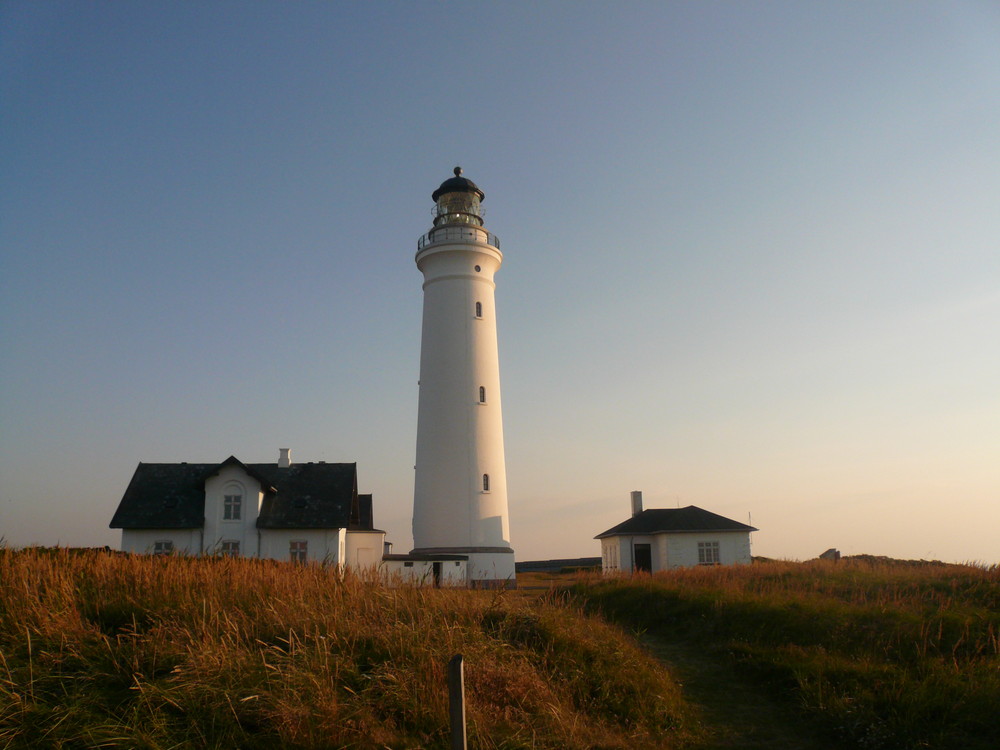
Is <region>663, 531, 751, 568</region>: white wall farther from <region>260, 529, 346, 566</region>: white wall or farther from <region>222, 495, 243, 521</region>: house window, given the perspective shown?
<region>222, 495, 243, 521</region>: house window

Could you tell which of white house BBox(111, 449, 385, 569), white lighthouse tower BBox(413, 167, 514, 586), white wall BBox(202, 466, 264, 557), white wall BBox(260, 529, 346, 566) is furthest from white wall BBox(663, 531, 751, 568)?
white wall BBox(202, 466, 264, 557)

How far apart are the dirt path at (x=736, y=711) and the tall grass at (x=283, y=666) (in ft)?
1.43

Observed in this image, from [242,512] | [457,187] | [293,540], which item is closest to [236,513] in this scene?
[242,512]

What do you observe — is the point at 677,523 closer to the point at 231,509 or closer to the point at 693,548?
the point at 693,548

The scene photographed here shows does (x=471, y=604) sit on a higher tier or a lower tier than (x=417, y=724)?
higher

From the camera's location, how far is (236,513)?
2922cm

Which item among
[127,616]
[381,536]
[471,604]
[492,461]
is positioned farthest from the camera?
[381,536]

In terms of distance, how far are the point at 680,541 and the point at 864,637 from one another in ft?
69.5

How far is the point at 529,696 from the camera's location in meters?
7.71

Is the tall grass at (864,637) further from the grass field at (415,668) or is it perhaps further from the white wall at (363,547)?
the white wall at (363,547)

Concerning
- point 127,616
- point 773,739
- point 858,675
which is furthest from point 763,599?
point 127,616

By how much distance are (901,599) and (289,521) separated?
21.8 m

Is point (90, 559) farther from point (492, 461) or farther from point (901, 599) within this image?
point (492, 461)

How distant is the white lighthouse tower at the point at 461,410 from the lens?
2767 cm
